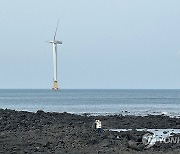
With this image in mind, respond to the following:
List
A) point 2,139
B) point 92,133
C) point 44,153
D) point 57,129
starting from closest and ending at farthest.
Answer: point 44,153 < point 2,139 < point 92,133 < point 57,129

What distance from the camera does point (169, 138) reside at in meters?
31.5

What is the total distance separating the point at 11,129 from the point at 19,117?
7923 millimetres

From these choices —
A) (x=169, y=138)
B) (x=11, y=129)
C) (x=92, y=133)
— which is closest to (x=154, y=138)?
(x=169, y=138)

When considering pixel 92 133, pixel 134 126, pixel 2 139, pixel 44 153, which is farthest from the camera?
pixel 134 126

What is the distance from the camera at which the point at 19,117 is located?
45.2 m

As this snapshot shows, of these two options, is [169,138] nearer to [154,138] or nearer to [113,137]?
[154,138]

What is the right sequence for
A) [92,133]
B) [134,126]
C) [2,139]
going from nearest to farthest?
1. [2,139]
2. [92,133]
3. [134,126]

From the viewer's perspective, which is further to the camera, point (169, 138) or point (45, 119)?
point (45, 119)

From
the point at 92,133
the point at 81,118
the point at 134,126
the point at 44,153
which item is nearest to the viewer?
the point at 44,153

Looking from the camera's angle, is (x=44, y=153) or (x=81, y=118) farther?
(x=81, y=118)

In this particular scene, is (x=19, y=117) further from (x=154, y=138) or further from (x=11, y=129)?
(x=154, y=138)

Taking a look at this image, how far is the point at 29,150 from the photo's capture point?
2656 centimetres

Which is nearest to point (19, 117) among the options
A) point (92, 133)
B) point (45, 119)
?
point (45, 119)

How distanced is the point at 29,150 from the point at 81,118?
22603mm
